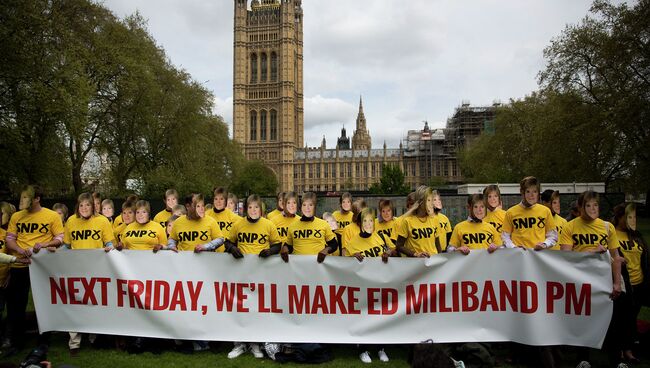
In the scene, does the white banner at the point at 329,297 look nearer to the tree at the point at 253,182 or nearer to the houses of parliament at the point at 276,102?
the tree at the point at 253,182

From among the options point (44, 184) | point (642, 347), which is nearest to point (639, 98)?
point (642, 347)

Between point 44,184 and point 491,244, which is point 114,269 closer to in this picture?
point 491,244

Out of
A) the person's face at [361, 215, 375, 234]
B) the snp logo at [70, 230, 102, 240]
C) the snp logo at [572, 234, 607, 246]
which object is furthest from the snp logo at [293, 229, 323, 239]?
the snp logo at [572, 234, 607, 246]

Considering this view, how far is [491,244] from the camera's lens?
A: 4.94 m

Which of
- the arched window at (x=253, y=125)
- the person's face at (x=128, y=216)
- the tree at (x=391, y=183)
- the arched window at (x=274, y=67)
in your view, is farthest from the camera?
the arched window at (x=253, y=125)

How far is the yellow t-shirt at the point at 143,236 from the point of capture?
562 centimetres

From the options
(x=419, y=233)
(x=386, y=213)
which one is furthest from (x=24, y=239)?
(x=419, y=233)

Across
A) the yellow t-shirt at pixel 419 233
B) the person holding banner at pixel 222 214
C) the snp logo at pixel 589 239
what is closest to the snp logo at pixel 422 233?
the yellow t-shirt at pixel 419 233

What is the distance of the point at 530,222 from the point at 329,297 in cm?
245

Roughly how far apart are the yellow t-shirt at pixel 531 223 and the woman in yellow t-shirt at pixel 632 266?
752 millimetres

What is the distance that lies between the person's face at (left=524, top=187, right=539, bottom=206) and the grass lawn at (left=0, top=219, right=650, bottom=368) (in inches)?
71.3

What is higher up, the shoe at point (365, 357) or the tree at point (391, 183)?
the tree at point (391, 183)

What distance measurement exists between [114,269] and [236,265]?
1.50m

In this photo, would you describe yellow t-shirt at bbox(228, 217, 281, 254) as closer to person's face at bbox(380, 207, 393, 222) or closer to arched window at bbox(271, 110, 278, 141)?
person's face at bbox(380, 207, 393, 222)
